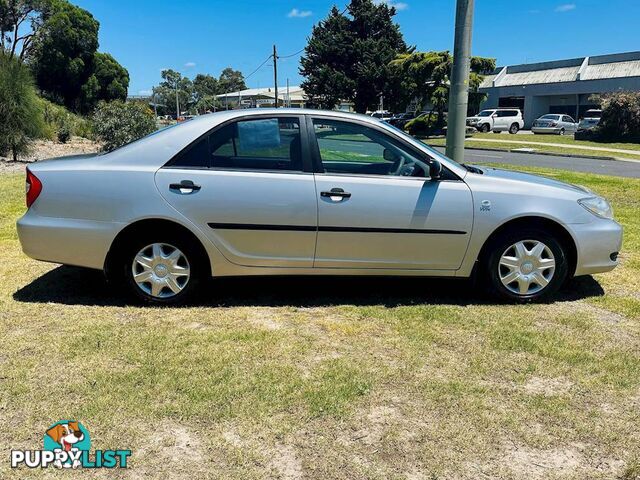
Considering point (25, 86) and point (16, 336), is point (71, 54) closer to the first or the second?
point (25, 86)

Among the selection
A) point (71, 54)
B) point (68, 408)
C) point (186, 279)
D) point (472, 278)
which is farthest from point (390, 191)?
point (71, 54)

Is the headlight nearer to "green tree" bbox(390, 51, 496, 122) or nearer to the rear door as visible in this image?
the rear door

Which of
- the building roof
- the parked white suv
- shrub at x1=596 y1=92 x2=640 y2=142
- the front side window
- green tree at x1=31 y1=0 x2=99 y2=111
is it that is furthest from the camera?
the building roof

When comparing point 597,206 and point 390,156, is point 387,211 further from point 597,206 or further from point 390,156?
point 597,206

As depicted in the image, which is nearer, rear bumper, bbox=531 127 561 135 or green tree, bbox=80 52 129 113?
rear bumper, bbox=531 127 561 135

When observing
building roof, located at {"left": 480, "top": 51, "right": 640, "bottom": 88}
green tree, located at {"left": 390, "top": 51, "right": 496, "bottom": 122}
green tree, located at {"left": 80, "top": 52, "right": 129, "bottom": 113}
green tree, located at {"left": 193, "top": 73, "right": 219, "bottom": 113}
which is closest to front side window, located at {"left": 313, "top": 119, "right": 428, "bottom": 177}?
green tree, located at {"left": 390, "top": 51, "right": 496, "bottom": 122}

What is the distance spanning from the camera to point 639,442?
8.82 ft

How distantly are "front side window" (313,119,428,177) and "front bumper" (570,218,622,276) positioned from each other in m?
1.41

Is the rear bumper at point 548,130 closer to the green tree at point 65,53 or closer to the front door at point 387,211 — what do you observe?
the green tree at point 65,53

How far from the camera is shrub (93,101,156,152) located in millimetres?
14438

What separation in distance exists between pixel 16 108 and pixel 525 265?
14.6 m

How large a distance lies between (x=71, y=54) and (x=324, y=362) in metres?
43.8

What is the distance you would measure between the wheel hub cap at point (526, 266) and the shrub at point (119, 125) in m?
12.1

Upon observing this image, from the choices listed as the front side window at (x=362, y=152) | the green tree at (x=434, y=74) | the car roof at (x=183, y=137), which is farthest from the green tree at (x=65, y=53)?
the front side window at (x=362, y=152)
